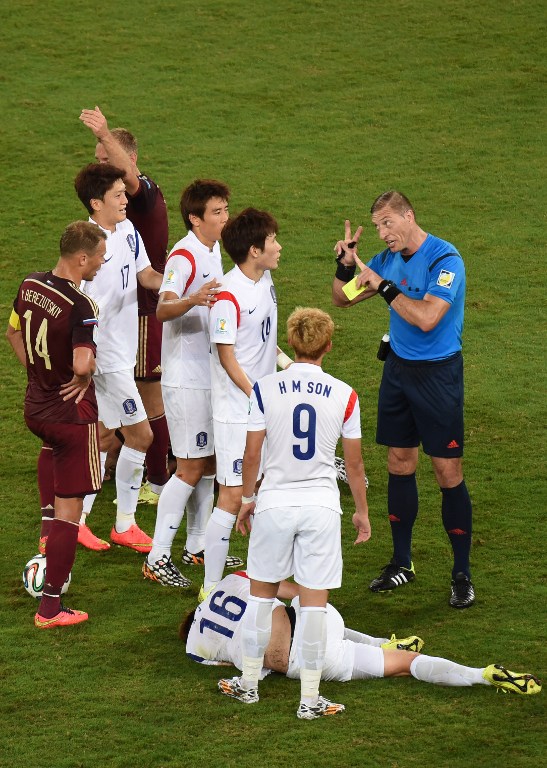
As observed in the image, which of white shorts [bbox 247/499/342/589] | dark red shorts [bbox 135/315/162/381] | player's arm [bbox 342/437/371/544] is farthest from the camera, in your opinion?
dark red shorts [bbox 135/315/162/381]

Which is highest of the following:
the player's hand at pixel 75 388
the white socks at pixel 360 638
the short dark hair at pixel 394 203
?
the short dark hair at pixel 394 203

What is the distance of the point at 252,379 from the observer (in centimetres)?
596

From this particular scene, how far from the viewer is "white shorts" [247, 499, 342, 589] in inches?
190

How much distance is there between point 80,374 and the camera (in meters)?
5.59

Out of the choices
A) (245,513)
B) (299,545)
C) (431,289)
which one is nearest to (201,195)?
(431,289)

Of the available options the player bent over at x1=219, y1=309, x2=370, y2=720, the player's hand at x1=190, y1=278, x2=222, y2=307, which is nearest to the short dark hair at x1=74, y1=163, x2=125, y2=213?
the player's hand at x1=190, y1=278, x2=222, y2=307

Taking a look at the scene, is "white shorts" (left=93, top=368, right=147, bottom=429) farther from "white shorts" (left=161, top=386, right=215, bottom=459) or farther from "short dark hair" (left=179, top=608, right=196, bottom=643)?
"short dark hair" (left=179, top=608, right=196, bottom=643)

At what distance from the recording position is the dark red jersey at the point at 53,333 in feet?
18.3

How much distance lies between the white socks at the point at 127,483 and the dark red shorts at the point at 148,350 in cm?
76

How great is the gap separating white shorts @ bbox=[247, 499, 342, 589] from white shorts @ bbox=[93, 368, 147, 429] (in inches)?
78.9

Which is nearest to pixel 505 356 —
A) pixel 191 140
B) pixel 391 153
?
pixel 391 153

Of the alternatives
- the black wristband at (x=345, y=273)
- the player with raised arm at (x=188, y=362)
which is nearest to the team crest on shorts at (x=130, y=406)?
the player with raised arm at (x=188, y=362)

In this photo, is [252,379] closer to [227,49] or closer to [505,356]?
[505,356]

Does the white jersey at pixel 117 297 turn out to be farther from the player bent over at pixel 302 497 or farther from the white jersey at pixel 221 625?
the player bent over at pixel 302 497
